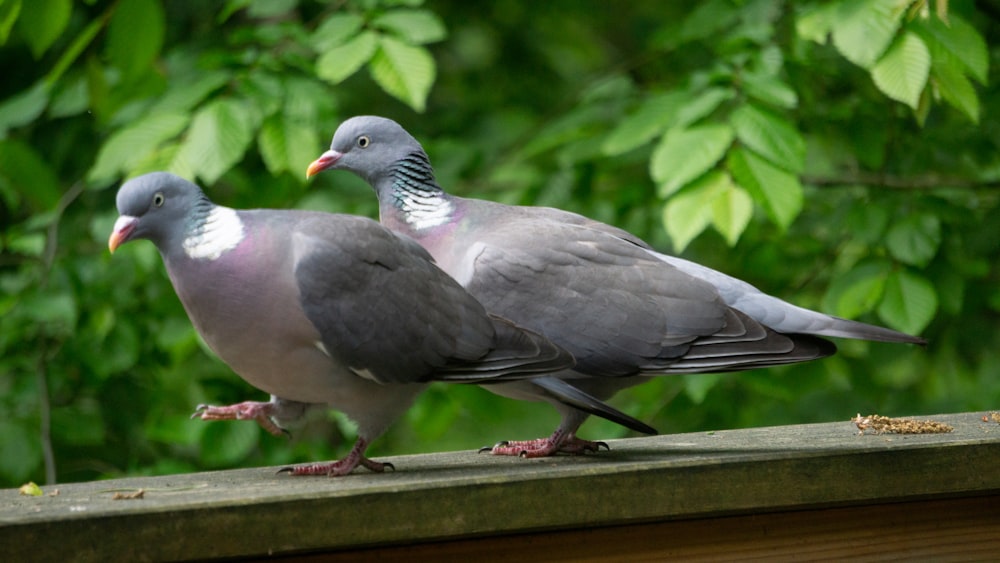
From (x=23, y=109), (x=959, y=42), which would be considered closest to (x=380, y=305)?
(x=959, y=42)

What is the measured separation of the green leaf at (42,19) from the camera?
3443 mm

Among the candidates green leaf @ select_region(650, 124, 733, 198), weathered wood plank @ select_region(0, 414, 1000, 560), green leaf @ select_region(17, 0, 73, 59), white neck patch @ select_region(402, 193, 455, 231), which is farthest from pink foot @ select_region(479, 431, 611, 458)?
green leaf @ select_region(17, 0, 73, 59)

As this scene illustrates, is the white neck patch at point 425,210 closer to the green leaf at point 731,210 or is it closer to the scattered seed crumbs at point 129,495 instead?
the green leaf at point 731,210

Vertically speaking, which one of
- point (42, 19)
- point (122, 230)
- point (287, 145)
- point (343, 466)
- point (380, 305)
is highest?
point (42, 19)

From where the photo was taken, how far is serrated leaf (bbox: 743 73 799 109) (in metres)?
3.53

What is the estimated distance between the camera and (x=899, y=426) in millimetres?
Answer: 2691

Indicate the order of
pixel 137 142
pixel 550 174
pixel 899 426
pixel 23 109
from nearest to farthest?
pixel 899 426 < pixel 137 142 < pixel 23 109 < pixel 550 174

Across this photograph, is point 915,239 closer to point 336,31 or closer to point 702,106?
point 702,106

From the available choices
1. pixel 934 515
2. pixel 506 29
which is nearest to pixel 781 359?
pixel 934 515

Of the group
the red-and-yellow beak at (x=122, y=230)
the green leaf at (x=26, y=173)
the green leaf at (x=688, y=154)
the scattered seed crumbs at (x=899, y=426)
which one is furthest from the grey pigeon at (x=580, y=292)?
the green leaf at (x=26, y=173)

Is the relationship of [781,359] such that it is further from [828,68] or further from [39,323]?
[39,323]

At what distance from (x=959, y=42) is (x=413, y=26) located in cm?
174

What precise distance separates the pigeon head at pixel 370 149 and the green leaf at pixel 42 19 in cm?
113

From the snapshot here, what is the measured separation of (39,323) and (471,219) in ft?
7.37
